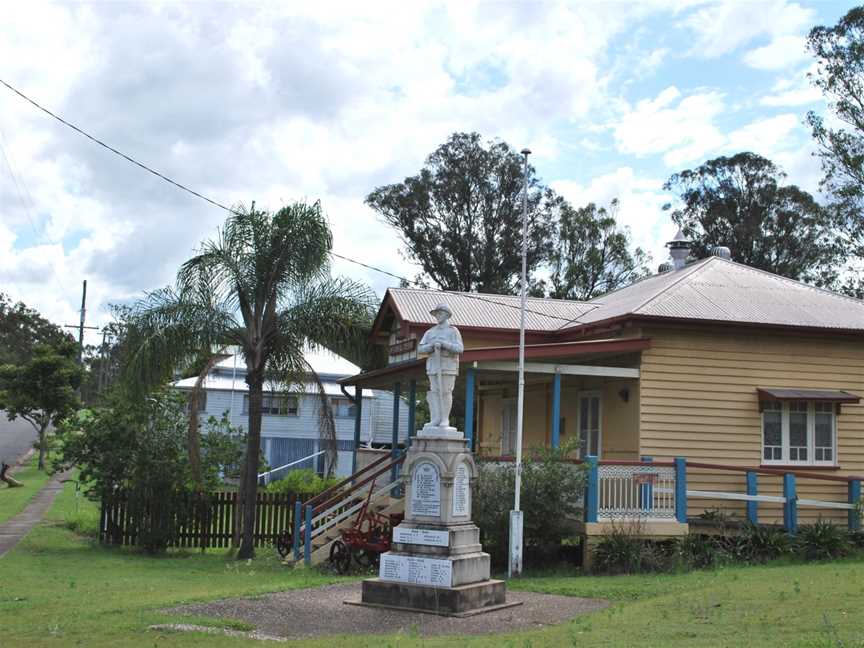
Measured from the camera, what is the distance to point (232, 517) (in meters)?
21.2

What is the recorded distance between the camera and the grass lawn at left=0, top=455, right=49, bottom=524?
84.8 ft

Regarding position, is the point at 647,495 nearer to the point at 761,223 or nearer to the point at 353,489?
the point at 353,489

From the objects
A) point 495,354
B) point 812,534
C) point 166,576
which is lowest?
point 166,576

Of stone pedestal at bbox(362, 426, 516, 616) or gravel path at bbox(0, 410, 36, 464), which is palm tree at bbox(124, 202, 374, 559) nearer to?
stone pedestal at bbox(362, 426, 516, 616)

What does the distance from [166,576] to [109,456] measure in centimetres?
536

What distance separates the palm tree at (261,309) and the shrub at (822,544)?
8753 mm

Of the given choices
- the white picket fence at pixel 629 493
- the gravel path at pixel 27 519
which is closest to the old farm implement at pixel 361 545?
the white picket fence at pixel 629 493

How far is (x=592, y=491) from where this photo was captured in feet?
51.5

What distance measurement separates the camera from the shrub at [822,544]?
15922 mm

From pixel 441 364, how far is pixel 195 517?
→ 10643mm

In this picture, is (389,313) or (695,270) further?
(389,313)

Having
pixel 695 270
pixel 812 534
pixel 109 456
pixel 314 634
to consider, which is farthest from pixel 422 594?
pixel 695 270

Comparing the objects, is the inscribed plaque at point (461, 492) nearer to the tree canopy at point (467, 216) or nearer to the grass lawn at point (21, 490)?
the grass lawn at point (21, 490)

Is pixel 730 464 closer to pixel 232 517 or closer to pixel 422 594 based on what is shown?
pixel 422 594
